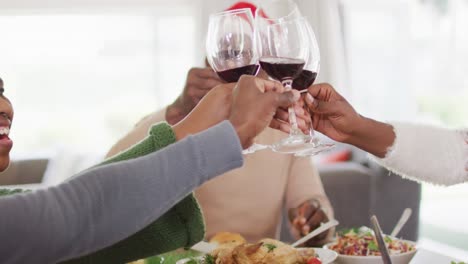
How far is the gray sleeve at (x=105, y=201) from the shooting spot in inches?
32.5

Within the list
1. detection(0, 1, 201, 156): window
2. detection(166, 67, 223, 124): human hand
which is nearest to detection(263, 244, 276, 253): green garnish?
detection(166, 67, 223, 124): human hand

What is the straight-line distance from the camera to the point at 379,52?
7.16 meters

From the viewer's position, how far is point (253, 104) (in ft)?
3.41

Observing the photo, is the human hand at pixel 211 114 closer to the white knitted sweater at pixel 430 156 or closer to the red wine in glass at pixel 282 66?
the red wine in glass at pixel 282 66

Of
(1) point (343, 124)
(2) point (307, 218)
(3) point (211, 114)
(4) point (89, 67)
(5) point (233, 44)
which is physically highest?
(5) point (233, 44)

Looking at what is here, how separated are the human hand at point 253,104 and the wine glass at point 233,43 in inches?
6.8

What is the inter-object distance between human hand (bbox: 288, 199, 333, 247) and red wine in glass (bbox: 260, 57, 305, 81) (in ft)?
2.65

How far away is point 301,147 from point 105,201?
488 millimetres

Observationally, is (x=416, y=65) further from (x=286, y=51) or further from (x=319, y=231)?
(x=286, y=51)

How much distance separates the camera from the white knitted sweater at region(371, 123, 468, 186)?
64.1 inches

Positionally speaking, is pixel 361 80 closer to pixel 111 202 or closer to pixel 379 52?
pixel 379 52

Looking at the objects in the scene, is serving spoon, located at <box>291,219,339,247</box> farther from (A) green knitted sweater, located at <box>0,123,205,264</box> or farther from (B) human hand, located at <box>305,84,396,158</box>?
(A) green knitted sweater, located at <box>0,123,205,264</box>

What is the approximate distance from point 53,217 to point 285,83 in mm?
583

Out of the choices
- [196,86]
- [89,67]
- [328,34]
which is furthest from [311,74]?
[89,67]
